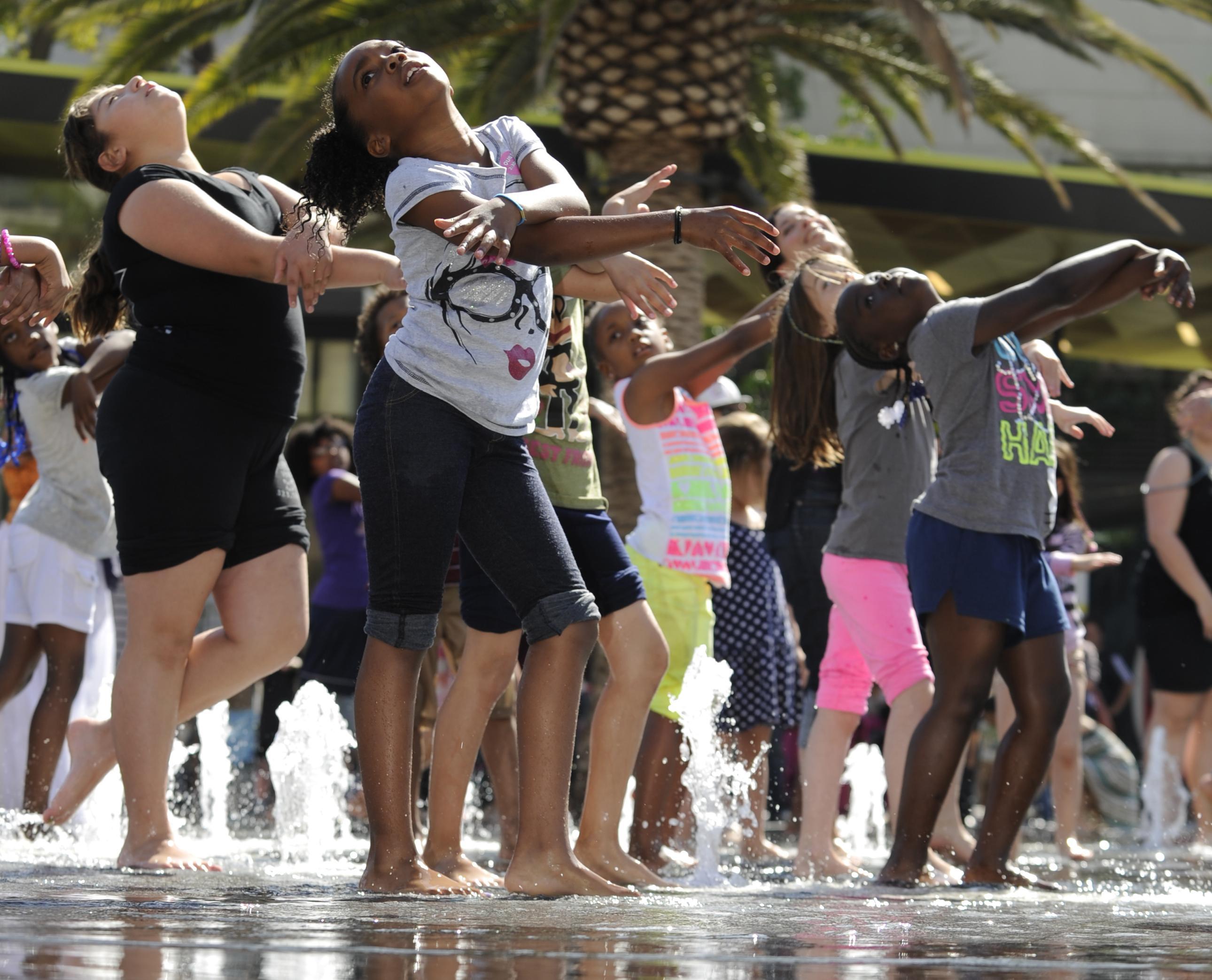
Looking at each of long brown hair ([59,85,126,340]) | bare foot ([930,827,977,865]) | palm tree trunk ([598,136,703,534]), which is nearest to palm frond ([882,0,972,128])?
palm tree trunk ([598,136,703,534])

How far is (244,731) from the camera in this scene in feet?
30.5

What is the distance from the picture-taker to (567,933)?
2572mm

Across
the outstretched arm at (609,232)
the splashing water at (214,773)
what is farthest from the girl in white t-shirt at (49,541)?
the outstretched arm at (609,232)

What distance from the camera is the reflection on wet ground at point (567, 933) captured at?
2.13 metres

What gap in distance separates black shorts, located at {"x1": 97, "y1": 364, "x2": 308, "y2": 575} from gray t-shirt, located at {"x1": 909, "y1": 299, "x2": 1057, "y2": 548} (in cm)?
172

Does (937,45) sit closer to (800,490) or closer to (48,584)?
(800,490)

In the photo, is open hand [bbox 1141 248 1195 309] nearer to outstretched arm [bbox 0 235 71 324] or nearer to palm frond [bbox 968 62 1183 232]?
outstretched arm [bbox 0 235 71 324]

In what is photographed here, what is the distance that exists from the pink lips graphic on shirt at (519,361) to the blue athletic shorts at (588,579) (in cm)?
70

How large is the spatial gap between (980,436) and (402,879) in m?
1.85

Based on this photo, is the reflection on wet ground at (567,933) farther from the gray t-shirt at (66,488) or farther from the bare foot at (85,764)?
the gray t-shirt at (66,488)

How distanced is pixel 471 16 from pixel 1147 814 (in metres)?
7.27

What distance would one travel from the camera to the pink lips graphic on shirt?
3.53 meters

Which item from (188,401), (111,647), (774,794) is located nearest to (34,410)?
(111,647)

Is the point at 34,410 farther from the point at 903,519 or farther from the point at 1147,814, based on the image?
the point at 1147,814
